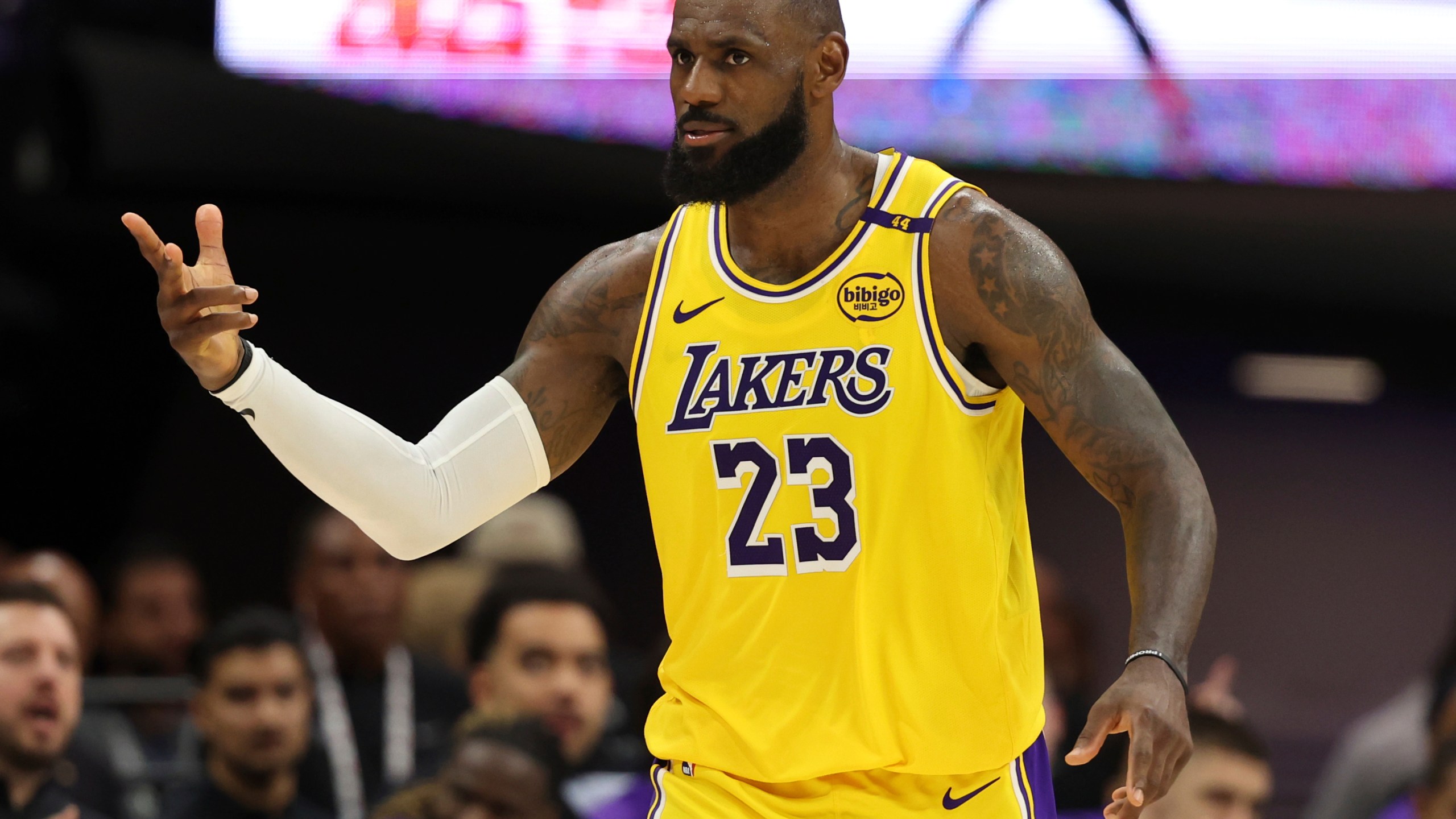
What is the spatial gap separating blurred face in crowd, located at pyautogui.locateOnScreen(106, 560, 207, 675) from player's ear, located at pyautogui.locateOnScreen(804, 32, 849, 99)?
183 inches

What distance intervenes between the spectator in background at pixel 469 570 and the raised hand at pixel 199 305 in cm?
305

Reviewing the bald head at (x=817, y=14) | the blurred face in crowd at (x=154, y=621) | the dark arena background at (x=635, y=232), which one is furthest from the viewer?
the blurred face in crowd at (x=154, y=621)

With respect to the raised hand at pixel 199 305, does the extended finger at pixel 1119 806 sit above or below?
below

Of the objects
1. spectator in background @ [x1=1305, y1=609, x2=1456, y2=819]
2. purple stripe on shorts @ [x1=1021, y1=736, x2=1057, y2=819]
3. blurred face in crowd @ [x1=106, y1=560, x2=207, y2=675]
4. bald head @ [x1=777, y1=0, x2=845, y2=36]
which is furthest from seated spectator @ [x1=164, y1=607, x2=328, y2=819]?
spectator in background @ [x1=1305, y1=609, x2=1456, y2=819]

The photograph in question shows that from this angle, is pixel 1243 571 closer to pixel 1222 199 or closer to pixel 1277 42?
pixel 1222 199

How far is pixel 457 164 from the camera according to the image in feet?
22.9

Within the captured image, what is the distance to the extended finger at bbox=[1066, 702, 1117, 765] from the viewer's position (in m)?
2.30

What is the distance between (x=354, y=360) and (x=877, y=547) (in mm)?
6248

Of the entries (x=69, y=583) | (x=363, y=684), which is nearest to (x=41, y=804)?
(x=363, y=684)

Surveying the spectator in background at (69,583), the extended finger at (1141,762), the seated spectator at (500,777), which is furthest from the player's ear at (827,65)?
the spectator in background at (69,583)

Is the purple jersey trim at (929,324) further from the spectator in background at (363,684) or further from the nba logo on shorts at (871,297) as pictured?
the spectator in background at (363,684)

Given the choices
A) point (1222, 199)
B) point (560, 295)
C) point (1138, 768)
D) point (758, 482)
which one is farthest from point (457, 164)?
point (1138, 768)

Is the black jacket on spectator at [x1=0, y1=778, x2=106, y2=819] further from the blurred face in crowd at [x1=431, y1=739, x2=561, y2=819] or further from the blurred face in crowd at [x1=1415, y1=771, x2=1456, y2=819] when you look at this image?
the blurred face in crowd at [x1=1415, y1=771, x2=1456, y2=819]

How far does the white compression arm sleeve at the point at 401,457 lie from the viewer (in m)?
2.90
